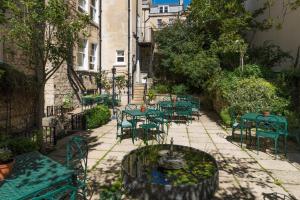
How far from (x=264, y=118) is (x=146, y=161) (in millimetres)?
3920

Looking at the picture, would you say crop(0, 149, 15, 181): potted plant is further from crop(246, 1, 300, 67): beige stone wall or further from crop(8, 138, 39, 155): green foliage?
crop(246, 1, 300, 67): beige stone wall

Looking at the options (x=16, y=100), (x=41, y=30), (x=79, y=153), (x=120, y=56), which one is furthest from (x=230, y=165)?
(x=120, y=56)

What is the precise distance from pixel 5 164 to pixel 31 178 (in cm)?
41

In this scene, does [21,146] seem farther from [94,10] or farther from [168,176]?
[94,10]

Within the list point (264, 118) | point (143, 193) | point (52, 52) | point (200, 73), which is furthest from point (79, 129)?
point (200, 73)

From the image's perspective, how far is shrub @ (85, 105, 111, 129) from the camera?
32.0 feet

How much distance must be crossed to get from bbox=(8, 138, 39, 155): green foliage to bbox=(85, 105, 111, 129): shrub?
367 cm

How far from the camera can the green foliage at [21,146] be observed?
Result: 18.5 feet

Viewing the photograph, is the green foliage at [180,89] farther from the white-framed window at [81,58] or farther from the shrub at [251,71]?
the white-framed window at [81,58]

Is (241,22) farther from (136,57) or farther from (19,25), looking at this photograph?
(19,25)

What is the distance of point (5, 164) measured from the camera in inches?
115

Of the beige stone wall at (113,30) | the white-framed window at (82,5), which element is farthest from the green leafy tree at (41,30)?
the beige stone wall at (113,30)

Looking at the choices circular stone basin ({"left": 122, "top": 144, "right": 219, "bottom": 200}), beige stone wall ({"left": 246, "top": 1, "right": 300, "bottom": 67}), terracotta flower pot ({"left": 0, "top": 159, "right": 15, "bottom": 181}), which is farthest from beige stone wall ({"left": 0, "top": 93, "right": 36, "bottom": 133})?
beige stone wall ({"left": 246, "top": 1, "right": 300, "bottom": 67})

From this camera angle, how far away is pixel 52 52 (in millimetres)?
6465
